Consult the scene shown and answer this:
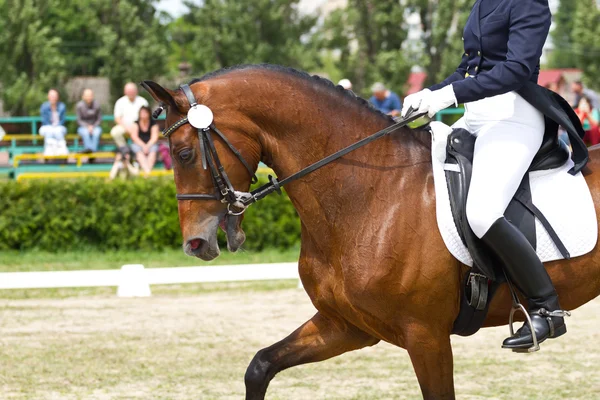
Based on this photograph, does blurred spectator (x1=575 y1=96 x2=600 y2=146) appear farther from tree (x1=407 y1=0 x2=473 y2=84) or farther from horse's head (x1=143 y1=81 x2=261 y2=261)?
tree (x1=407 y1=0 x2=473 y2=84)

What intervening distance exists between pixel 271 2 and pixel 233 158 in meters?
22.9

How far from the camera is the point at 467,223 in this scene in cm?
398

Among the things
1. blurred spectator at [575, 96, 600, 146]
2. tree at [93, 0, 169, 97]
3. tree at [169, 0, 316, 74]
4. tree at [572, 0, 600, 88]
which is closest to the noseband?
blurred spectator at [575, 96, 600, 146]

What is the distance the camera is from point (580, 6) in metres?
35.8

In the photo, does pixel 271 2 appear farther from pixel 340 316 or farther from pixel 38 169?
pixel 340 316

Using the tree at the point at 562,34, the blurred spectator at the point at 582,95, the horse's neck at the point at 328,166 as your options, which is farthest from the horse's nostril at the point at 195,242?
the tree at the point at 562,34

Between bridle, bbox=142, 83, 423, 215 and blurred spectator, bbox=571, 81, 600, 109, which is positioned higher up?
blurred spectator, bbox=571, 81, 600, 109

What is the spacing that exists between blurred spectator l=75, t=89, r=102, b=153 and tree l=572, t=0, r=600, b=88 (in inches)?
937

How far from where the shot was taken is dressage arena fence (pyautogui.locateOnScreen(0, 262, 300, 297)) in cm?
921

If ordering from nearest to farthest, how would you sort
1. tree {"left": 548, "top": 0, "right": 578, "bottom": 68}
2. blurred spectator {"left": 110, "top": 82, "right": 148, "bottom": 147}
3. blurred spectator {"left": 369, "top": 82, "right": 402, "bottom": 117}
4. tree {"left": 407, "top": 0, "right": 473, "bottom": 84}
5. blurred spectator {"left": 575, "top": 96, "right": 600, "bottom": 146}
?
1. blurred spectator {"left": 369, "top": 82, "right": 402, "bottom": 117}
2. blurred spectator {"left": 110, "top": 82, "right": 148, "bottom": 147}
3. blurred spectator {"left": 575, "top": 96, "right": 600, "bottom": 146}
4. tree {"left": 407, "top": 0, "right": 473, "bottom": 84}
5. tree {"left": 548, "top": 0, "right": 578, "bottom": 68}

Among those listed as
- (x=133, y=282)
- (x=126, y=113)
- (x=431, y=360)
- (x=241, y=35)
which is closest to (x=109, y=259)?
(x=133, y=282)

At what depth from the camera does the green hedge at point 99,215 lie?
11.5 metres

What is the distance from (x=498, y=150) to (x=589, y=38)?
33.1 metres

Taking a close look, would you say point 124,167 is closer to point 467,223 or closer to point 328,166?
point 328,166
